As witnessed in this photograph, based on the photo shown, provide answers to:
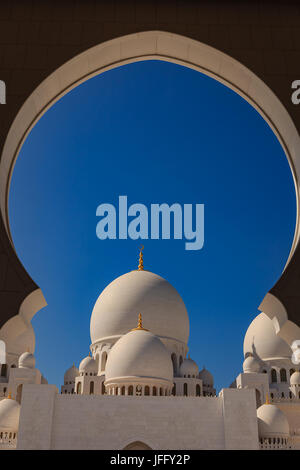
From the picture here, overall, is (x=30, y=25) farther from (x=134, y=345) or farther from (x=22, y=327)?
(x=134, y=345)

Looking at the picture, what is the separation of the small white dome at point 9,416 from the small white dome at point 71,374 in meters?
7.54

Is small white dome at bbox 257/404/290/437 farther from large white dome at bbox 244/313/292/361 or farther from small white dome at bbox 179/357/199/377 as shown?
large white dome at bbox 244/313/292/361

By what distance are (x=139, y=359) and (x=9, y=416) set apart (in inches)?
179

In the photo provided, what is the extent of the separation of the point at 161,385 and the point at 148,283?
21.6 ft

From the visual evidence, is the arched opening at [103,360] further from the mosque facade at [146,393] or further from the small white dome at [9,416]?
the small white dome at [9,416]

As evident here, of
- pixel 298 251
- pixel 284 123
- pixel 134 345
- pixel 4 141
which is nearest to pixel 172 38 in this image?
pixel 284 123

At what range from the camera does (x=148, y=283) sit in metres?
23.2

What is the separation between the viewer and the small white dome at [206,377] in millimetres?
24131

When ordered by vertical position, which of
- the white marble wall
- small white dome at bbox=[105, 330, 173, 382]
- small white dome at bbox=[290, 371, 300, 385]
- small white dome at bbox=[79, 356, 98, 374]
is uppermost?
small white dome at bbox=[79, 356, 98, 374]

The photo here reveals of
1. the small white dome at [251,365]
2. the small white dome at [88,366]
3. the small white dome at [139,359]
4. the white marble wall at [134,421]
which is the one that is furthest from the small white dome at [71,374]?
the white marble wall at [134,421]

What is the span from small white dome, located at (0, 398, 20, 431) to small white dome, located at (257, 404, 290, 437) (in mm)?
7786

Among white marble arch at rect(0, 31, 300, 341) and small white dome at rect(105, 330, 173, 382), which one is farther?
small white dome at rect(105, 330, 173, 382)

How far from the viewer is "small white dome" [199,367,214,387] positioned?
2413 centimetres

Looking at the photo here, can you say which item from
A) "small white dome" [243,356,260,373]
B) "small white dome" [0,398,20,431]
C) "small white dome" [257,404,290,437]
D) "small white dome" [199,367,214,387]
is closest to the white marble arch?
"small white dome" [257,404,290,437]
